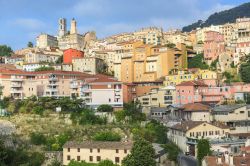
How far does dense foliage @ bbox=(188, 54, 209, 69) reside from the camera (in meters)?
71.3

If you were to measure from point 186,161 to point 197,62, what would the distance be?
33.3m

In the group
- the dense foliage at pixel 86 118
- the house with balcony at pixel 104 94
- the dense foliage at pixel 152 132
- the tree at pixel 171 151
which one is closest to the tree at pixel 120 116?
the dense foliage at pixel 86 118

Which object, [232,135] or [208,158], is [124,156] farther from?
[232,135]

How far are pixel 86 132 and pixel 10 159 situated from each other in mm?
13833

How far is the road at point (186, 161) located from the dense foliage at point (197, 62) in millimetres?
30027

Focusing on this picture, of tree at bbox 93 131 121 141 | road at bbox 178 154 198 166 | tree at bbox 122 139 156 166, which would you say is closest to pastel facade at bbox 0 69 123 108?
tree at bbox 93 131 121 141

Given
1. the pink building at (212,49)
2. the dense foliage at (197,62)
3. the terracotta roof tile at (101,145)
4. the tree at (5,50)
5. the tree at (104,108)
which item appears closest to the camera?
the terracotta roof tile at (101,145)

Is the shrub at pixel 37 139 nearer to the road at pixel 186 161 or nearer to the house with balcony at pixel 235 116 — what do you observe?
the road at pixel 186 161

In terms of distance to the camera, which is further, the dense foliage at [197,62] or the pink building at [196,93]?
the dense foliage at [197,62]

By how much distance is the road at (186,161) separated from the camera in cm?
3977

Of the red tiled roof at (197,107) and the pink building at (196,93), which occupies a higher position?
the pink building at (196,93)

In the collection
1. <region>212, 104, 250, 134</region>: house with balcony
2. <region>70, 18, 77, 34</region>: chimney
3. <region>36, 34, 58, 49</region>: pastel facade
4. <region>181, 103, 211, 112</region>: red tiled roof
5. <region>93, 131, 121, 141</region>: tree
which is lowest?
<region>93, 131, 121, 141</region>: tree

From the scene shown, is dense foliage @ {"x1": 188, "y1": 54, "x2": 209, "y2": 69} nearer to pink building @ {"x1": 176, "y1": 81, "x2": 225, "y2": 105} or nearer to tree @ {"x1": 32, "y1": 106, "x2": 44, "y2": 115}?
pink building @ {"x1": 176, "y1": 81, "x2": 225, "y2": 105}

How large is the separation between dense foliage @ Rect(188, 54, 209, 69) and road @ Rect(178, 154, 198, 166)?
30027 mm
